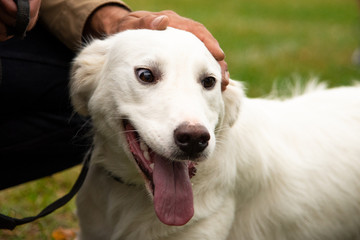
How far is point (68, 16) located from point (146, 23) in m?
0.69

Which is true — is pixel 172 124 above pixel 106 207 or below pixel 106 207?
above

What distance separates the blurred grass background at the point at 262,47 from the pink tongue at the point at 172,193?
56.6 inches

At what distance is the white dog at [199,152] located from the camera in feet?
8.09

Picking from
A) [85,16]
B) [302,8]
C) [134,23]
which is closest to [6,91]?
[85,16]

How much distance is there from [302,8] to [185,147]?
13519 mm

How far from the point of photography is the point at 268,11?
13.8 m

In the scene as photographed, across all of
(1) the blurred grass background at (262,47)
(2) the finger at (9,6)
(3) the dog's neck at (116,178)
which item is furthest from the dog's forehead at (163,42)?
(1) the blurred grass background at (262,47)

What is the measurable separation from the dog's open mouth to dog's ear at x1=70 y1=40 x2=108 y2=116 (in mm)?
379

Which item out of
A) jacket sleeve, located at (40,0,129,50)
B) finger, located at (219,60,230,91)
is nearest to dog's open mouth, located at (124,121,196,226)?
finger, located at (219,60,230,91)

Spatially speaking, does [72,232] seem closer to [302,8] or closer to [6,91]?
[6,91]

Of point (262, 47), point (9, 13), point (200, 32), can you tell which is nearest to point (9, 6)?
point (9, 13)

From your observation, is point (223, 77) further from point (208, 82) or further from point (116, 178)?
point (116, 178)

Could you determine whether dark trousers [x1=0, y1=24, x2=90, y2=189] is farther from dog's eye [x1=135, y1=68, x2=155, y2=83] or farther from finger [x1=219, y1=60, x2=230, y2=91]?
finger [x1=219, y1=60, x2=230, y2=91]

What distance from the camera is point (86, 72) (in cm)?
285
